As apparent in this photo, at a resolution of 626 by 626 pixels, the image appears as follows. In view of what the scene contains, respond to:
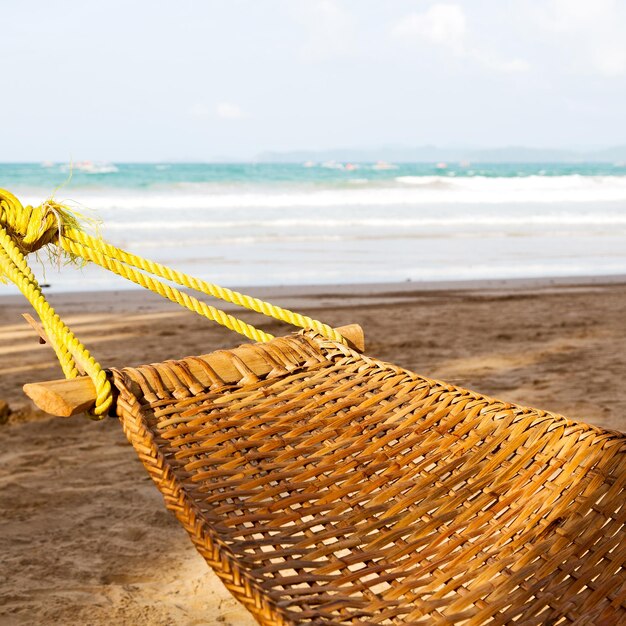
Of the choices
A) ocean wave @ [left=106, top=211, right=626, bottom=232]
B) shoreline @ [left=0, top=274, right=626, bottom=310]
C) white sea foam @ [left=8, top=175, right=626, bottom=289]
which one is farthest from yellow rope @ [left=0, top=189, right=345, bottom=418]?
ocean wave @ [left=106, top=211, right=626, bottom=232]

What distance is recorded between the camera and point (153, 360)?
14.8ft

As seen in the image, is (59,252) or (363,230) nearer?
(59,252)

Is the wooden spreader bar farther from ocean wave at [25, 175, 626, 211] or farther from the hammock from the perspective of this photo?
ocean wave at [25, 175, 626, 211]

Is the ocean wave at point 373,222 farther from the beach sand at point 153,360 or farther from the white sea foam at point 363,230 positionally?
the beach sand at point 153,360

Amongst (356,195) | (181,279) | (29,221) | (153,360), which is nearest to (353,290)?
(153,360)

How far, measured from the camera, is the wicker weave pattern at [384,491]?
128 cm

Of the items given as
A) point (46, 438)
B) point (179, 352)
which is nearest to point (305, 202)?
point (179, 352)

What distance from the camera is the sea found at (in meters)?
8.16

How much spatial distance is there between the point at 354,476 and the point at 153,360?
308cm

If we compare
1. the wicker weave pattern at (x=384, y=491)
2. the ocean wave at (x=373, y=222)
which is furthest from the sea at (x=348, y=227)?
the wicker weave pattern at (x=384, y=491)

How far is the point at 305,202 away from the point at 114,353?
12190 millimetres

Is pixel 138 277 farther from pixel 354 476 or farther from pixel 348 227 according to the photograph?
pixel 348 227

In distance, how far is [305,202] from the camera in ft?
54.3

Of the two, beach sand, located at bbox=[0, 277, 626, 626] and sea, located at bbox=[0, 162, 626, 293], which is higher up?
sea, located at bbox=[0, 162, 626, 293]
